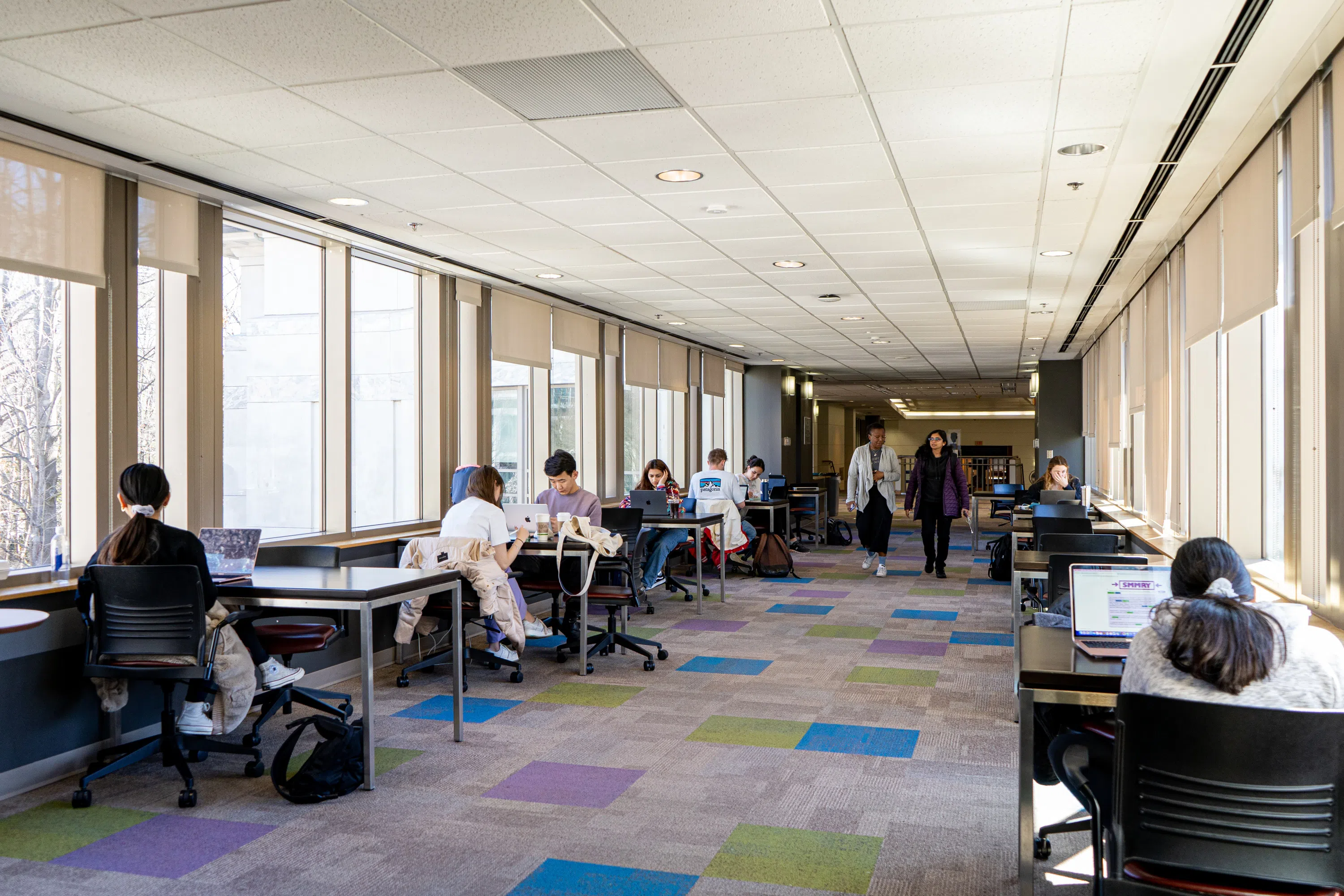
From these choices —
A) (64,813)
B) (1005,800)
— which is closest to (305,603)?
(64,813)

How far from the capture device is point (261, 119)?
4.25 m

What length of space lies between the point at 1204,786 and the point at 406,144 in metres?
3.97

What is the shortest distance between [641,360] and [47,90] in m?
8.37

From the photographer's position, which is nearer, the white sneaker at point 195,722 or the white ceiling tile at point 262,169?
the white sneaker at point 195,722

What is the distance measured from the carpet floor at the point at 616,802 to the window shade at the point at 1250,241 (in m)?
2.23

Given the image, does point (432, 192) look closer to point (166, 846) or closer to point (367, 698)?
point (367, 698)

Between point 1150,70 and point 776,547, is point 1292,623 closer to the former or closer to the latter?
point 1150,70

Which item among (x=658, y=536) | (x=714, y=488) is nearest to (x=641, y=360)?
(x=714, y=488)

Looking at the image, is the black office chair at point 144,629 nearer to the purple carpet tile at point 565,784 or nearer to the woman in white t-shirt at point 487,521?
the purple carpet tile at point 565,784

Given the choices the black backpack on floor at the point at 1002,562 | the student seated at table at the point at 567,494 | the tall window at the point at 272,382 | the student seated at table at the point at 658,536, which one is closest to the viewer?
the tall window at the point at 272,382

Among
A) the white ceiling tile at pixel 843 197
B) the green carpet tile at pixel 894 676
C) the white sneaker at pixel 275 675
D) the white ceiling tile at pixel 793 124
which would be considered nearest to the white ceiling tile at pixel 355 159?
the white ceiling tile at pixel 793 124

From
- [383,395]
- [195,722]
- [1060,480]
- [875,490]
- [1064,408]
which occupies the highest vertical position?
[1064,408]

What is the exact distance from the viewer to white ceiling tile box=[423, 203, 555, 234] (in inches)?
232

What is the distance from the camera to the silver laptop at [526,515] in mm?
6383
